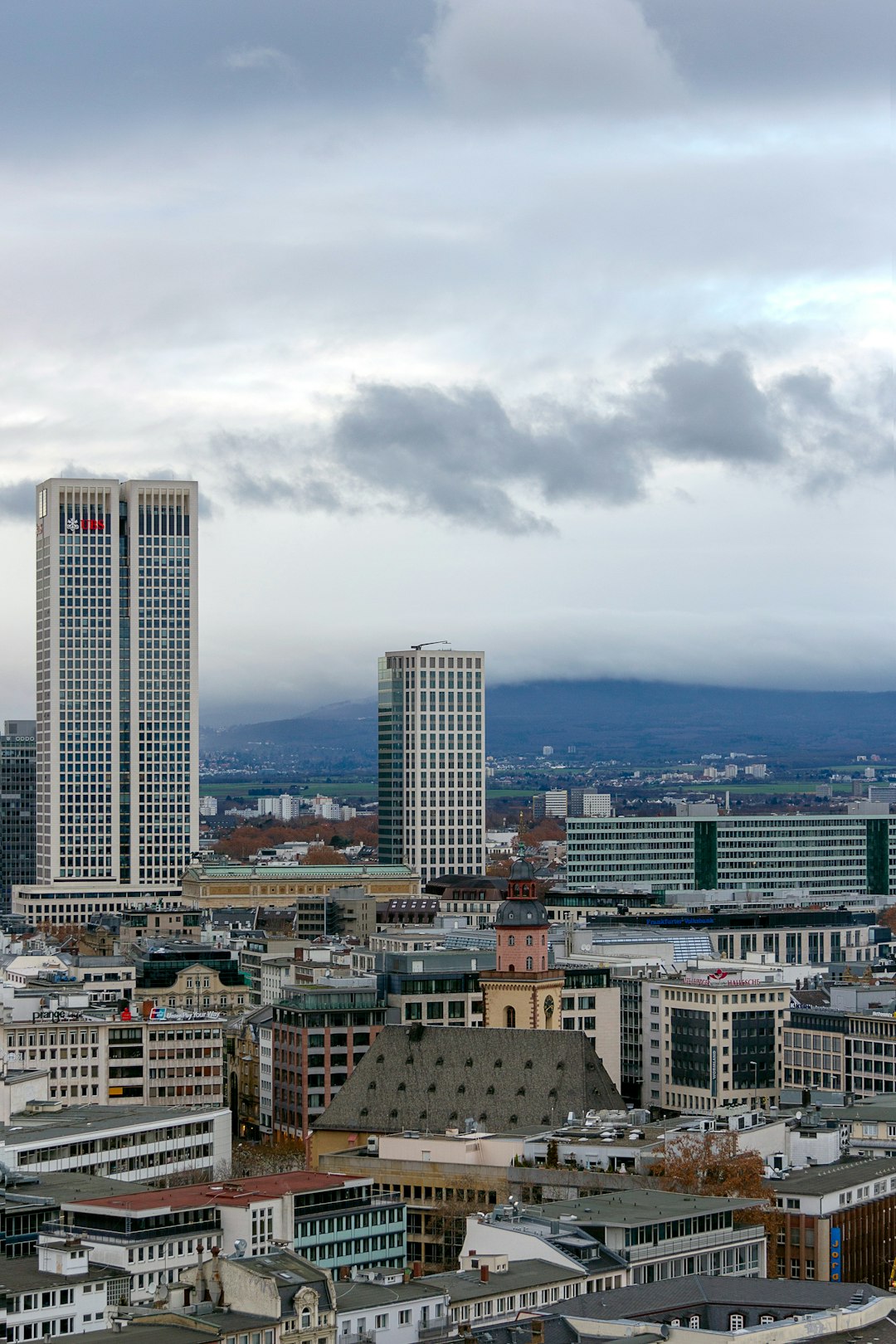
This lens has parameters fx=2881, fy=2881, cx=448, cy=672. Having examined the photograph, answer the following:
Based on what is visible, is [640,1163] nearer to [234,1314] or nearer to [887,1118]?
[887,1118]

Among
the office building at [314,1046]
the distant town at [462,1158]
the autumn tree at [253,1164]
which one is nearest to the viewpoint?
the distant town at [462,1158]

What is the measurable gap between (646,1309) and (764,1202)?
26.3m

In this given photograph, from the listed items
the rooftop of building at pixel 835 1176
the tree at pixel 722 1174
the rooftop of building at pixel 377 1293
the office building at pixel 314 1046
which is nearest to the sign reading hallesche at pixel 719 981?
the office building at pixel 314 1046

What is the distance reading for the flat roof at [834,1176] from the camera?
131 meters

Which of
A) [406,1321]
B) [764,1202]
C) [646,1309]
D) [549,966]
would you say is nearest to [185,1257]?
[406,1321]

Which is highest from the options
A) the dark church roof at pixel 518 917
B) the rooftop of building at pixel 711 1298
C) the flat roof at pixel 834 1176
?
the dark church roof at pixel 518 917

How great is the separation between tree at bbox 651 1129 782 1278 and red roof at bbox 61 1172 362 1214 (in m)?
15.8

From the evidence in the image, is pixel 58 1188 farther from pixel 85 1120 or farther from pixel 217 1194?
pixel 85 1120

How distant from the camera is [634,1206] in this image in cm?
12156

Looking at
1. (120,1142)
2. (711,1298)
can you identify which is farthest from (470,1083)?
(711,1298)

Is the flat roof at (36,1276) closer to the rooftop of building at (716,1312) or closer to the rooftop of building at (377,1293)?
the rooftop of building at (377,1293)

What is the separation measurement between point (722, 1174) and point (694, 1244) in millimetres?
13169

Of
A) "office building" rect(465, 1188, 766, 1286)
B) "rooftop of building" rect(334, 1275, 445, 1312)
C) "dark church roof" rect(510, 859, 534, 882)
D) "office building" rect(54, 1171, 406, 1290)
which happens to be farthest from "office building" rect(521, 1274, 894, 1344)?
"dark church roof" rect(510, 859, 534, 882)

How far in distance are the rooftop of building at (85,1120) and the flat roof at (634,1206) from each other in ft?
78.7
